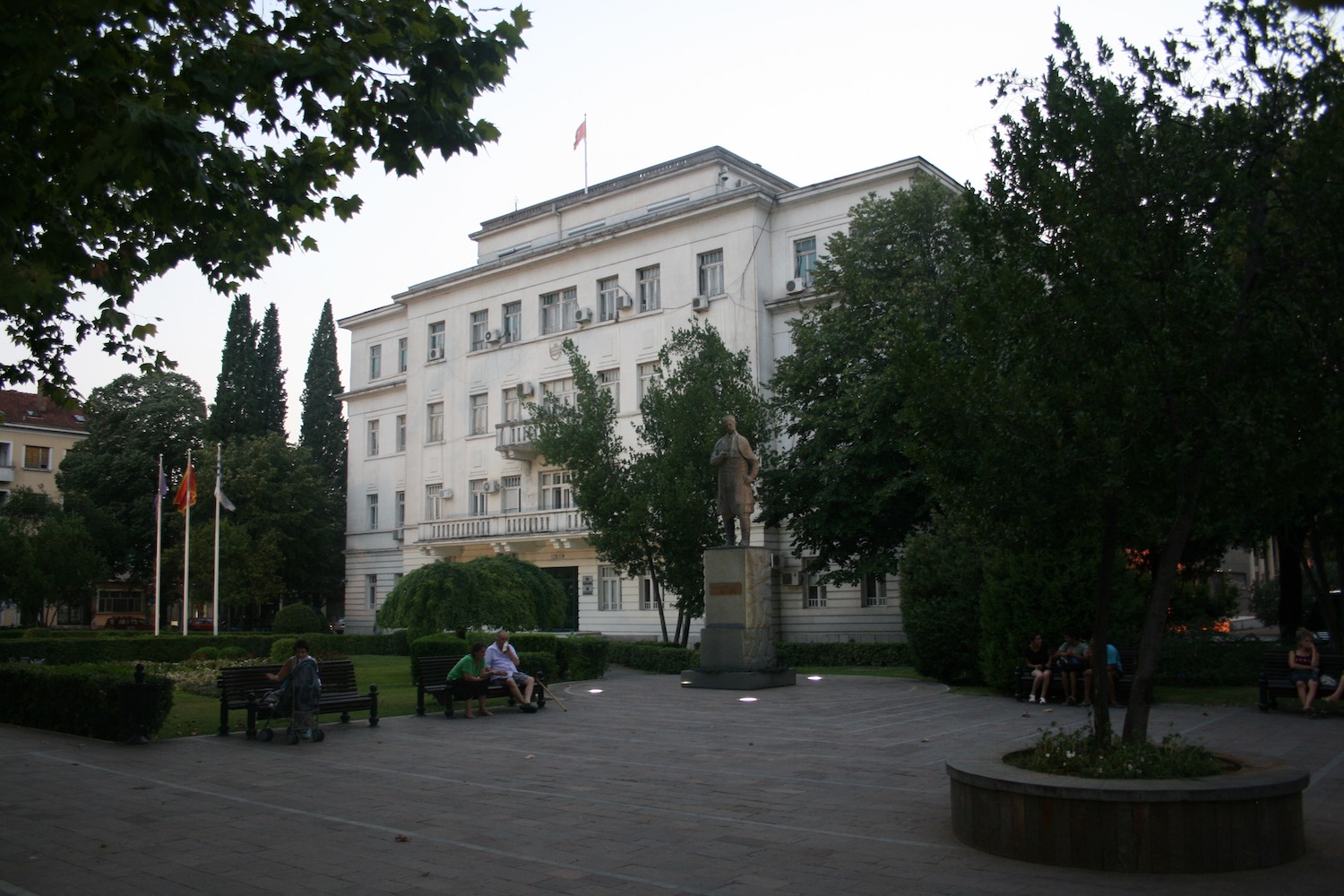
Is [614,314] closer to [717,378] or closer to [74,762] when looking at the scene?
[717,378]

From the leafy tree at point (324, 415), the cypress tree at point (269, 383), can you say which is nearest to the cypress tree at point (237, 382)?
the cypress tree at point (269, 383)

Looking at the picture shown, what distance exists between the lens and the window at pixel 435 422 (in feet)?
161

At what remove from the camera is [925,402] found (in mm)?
8648

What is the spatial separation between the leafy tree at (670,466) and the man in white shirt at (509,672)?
11.0m

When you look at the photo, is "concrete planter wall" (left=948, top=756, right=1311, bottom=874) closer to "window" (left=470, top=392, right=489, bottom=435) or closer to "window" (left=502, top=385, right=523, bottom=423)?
"window" (left=502, top=385, right=523, bottom=423)

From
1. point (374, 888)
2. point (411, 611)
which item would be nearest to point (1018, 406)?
point (374, 888)

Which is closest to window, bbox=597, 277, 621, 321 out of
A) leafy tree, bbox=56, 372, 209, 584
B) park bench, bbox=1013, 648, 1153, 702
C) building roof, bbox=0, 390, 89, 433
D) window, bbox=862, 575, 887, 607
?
window, bbox=862, 575, 887, 607

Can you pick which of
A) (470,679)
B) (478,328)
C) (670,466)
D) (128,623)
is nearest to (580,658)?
(670,466)

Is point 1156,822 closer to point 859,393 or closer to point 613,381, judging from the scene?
point 859,393

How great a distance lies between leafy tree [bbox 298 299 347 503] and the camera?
63125 mm

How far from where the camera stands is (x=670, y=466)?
1148 inches

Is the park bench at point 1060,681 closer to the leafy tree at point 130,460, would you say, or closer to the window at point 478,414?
the window at point 478,414

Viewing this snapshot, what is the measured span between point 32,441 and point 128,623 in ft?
57.3

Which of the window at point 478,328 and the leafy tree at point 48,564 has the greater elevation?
the window at point 478,328
